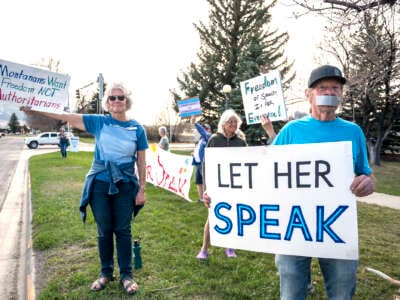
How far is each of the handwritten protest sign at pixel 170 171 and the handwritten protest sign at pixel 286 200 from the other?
540cm

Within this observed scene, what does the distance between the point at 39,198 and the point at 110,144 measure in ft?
19.5

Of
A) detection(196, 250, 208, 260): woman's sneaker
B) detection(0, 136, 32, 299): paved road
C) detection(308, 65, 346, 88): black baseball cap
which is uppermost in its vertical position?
detection(308, 65, 346, 88): black baseball cap

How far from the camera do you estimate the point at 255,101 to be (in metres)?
4.30

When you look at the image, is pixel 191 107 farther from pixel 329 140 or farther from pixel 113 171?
pixel 329 140

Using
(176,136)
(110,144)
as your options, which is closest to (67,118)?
(110,144)

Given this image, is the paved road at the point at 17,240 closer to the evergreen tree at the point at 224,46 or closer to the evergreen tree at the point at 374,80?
the evergreen tree at the point at 374,80

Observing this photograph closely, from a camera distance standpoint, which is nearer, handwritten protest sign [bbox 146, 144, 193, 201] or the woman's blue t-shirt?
the woman's blue t-shirt

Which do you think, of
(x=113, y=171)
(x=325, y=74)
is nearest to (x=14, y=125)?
(x=113, y=171)

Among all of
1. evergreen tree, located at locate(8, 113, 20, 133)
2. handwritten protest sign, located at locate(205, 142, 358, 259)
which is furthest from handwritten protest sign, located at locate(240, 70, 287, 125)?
evergreen tree, located at locate(8, 113, 20, 133)

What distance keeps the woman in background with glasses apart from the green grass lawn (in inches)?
16.3

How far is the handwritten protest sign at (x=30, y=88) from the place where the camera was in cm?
324

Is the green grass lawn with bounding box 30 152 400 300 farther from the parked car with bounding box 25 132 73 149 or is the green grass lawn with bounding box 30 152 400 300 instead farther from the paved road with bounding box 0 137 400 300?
the parked car with bounding box 25 132 73 149

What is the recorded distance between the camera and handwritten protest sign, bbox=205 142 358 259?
212cm

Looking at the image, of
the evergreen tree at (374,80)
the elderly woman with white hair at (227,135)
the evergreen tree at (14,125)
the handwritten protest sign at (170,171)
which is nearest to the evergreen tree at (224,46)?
the evergreen tree at (374,80)
